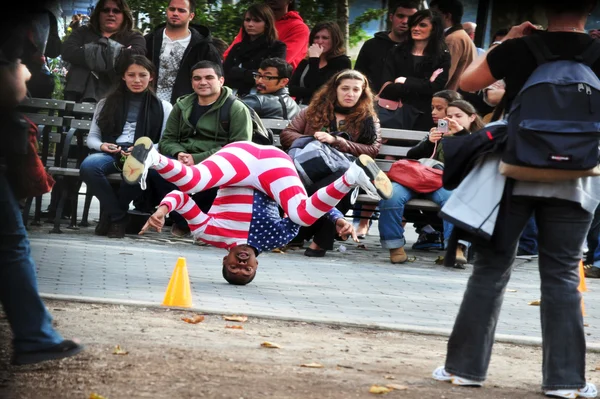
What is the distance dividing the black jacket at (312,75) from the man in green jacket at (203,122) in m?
1.77

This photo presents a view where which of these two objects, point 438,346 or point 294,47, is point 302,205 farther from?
point 294,47

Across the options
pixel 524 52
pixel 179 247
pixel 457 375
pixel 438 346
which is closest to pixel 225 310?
pixel 438 346

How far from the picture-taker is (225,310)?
683 cm

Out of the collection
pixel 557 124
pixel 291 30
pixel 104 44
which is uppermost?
pixel 291 30

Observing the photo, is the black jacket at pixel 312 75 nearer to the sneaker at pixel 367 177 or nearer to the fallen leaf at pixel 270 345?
the sneaker at pixel 367 177

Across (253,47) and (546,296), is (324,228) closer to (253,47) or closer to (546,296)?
(253,47)

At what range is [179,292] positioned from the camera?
687cm

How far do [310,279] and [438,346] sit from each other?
109 inches

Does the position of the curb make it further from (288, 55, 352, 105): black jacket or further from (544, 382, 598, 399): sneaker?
(288, 55, 352, 105): black jacket

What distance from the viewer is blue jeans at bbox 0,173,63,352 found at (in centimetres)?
464

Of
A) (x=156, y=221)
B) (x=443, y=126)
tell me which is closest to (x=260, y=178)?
(x=156, y=221)

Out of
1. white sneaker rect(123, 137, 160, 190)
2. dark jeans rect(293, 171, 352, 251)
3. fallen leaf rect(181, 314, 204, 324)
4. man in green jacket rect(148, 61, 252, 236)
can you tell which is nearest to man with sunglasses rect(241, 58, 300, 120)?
man in green jacket rect(148, 61, 252, 236)

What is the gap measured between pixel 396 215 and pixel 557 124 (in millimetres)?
5792

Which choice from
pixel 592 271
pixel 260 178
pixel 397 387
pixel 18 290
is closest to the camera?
pixel 18 290
